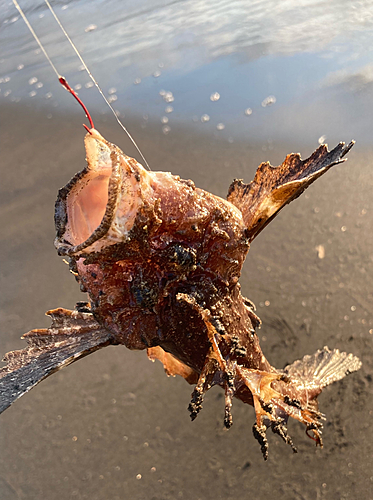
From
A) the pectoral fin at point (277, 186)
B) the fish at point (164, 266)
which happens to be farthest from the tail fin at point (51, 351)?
the pectoral fin at point (277, 186)

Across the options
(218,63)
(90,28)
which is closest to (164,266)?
(218,63)

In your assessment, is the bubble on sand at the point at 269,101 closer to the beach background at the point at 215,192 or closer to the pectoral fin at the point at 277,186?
the beach background at the point at 215,192

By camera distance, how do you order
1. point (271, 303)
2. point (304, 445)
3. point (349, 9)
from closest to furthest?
point (304, 445), point (271, 303), point (349, 9)

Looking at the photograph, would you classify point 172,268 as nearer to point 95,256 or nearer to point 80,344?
point 95,256

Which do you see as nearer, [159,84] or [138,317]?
[138,317]

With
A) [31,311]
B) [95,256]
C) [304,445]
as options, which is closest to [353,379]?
[304,445]

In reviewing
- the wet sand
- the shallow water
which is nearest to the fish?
the wet sand
